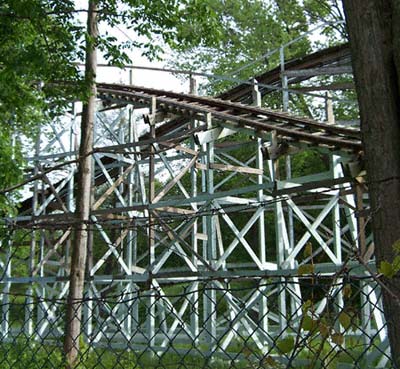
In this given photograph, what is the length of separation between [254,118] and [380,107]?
8369mm

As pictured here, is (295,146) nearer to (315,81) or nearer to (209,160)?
(209,160)

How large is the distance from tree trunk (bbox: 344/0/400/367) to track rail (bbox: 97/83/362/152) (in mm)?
6598

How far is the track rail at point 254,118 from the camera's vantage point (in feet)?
31.1

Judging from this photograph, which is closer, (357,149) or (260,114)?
(357,149)

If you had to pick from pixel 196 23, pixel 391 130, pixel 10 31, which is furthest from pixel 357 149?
pixel 391 130

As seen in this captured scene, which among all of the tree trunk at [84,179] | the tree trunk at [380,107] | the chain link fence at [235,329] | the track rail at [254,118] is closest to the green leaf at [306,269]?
the chain link fence at [235,329]

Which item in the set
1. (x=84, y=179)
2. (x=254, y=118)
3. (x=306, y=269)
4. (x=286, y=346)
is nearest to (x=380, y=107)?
(x=306, y=269)

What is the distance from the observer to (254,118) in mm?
10820

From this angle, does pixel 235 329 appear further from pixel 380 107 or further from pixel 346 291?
pixel 346 291

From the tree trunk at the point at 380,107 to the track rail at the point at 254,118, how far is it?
21.6 ft

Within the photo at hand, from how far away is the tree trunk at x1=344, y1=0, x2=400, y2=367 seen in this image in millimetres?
2402

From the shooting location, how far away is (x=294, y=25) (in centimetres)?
2439

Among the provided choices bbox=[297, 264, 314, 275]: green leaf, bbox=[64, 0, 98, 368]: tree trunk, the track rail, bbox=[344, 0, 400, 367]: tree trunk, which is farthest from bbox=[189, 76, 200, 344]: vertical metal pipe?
bbox=[297, 264, 314, 275]: green leaf

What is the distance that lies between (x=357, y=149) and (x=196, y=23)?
281cm
